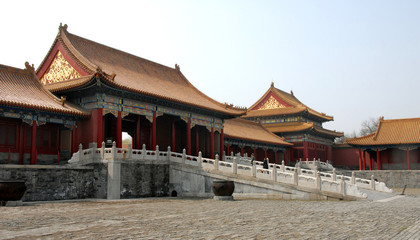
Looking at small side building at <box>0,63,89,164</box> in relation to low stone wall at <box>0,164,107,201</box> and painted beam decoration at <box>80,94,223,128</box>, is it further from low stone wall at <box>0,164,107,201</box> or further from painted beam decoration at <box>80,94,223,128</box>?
low stone wall at <box>0,164,107,201</box>

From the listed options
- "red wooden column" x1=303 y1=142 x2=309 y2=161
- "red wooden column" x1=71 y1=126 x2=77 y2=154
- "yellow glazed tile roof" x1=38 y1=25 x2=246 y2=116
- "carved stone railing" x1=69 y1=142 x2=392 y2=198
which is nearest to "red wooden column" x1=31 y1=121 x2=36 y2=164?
"carved stone railing" x1=69 y1=142 x2=392 y2=198

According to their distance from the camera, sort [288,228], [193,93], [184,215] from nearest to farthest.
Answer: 1. [288,228]
2. [184,215]
3. [193,93]

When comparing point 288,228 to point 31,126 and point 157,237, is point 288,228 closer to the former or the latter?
point 157,237

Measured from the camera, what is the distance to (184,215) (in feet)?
40.8

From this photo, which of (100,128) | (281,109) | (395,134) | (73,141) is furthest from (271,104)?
(73,141)

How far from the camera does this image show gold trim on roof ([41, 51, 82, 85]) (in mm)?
24453

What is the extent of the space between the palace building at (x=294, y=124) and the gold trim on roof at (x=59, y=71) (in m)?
27.0

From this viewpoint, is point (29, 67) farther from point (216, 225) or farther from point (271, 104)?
point (271, 104)

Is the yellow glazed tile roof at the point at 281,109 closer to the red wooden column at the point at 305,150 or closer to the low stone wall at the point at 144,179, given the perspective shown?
the red wooden column at the point at 305,150

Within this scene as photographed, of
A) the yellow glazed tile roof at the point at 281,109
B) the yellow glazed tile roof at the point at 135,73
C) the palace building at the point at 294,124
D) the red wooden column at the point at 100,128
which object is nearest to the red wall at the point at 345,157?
the palace building at the point at 294,124

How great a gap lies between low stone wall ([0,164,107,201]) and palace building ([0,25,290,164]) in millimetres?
1897

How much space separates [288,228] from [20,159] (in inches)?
604

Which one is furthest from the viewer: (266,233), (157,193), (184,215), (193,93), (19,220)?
(193,93)

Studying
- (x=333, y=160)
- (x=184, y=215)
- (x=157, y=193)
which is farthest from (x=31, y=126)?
(x=333, y=160)
